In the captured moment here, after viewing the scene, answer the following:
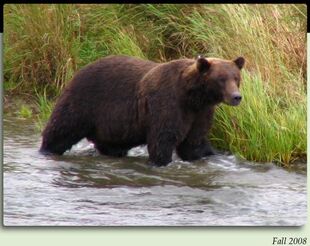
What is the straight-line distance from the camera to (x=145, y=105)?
9.31 m

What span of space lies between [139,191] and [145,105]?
3.24ft

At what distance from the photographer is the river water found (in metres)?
7.92

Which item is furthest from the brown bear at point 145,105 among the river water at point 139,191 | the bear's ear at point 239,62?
the river water at point 139,191

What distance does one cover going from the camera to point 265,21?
9727 millimetres

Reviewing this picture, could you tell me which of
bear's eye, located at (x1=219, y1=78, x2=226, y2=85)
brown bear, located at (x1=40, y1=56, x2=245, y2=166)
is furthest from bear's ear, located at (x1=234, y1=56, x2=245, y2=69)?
bear's eye, located at (x1=219, y1=78, x2=226, y2=85)

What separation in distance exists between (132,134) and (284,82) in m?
1.40

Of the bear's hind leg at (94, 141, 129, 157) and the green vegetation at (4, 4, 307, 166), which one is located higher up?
the green vegetation at (4, 4, 307, 166)

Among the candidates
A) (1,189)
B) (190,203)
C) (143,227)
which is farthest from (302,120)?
(1,189)

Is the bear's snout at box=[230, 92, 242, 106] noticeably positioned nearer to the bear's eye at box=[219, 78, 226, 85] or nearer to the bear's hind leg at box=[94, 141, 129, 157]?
the bear's eye at box=[219, 78, 226, 85]

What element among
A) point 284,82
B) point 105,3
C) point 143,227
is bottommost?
point 143,227

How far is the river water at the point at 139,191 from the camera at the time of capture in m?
7.92

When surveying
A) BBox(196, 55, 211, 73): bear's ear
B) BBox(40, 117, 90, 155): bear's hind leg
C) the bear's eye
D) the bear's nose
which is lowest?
BBox(40, 117, 90, 155): bear's hind leg

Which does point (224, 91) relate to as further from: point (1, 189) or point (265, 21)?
point (1, 189)

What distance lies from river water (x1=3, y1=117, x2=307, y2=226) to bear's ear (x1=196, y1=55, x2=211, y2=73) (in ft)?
2.81
